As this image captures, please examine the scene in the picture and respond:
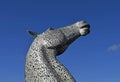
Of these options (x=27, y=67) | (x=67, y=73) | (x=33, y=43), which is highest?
(x=33, y=43)

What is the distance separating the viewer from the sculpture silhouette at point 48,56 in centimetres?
695

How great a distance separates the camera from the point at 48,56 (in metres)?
7.20

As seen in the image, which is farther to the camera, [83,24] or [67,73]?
[83,24]

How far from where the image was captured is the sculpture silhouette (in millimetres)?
6949

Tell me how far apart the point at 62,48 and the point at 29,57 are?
938 millimetres

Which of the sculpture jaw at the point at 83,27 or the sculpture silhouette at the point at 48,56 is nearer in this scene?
the sculpture silhouette at the point at 48,56

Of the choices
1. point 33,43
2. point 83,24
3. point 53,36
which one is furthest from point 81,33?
point 33,43

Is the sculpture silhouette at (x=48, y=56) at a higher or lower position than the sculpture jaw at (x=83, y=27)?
lower

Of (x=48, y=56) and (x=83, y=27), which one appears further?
(x=83, y=27)

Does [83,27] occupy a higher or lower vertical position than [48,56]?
higher

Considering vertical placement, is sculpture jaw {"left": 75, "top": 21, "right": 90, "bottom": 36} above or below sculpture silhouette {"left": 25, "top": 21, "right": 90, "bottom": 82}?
above

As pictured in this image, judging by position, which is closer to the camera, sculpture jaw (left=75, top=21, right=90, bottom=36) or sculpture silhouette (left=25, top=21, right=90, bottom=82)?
sculpture silhouette (left=25, top=21, right=90, bottom=82)

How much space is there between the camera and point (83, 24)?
7.80 m

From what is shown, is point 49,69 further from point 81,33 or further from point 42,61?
point 81,33
